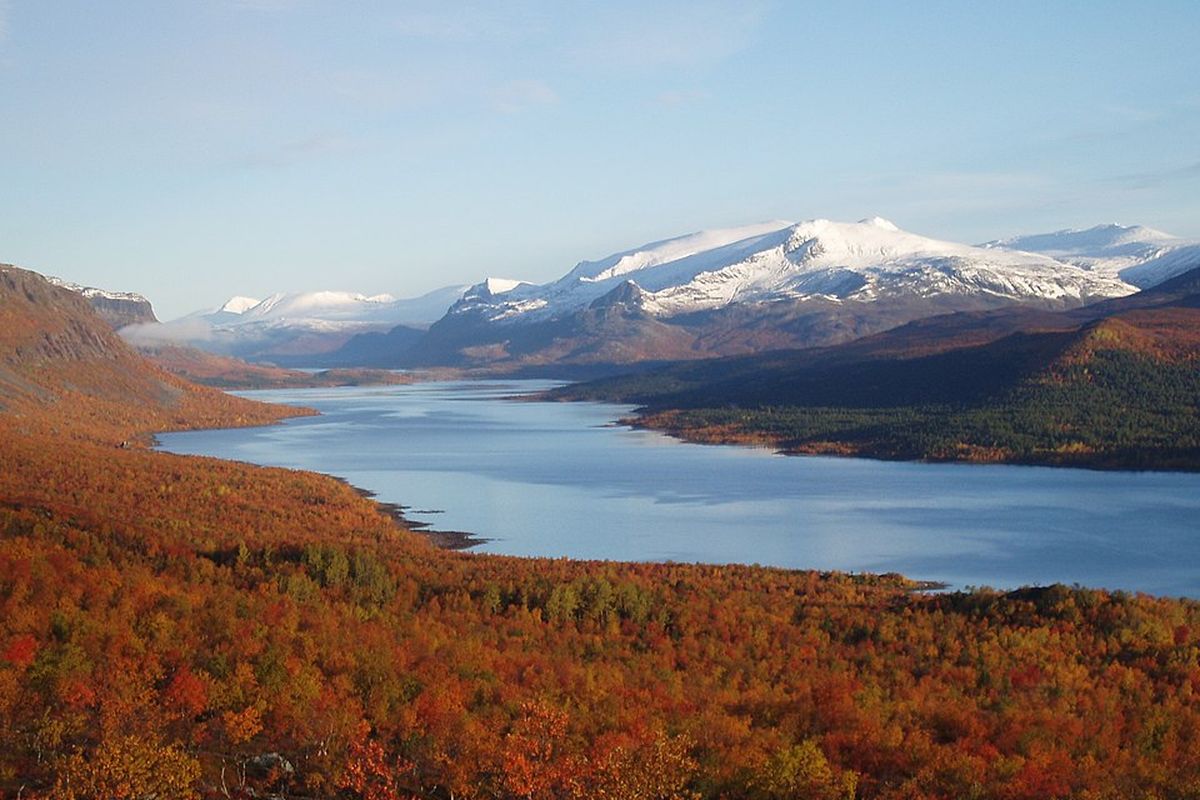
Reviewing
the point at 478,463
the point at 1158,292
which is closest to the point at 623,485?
the point at 478,463

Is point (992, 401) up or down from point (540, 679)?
up

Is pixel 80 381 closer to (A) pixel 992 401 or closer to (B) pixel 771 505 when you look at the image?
(B) pixel 771 505

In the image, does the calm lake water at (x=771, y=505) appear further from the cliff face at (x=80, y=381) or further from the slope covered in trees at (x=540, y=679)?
the slope covered in trees at (x=540, y=679)

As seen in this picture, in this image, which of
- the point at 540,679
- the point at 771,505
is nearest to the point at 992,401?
the point at 771,505

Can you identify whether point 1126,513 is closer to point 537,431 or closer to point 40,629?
point 40,629

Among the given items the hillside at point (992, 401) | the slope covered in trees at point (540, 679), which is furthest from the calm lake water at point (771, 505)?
the slope covered in trees at point (540, 679)

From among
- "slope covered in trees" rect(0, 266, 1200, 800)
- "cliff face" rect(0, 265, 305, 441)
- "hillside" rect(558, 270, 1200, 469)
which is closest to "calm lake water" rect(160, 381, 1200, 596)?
"hillside" rect(558, 270, 1200, 469)
